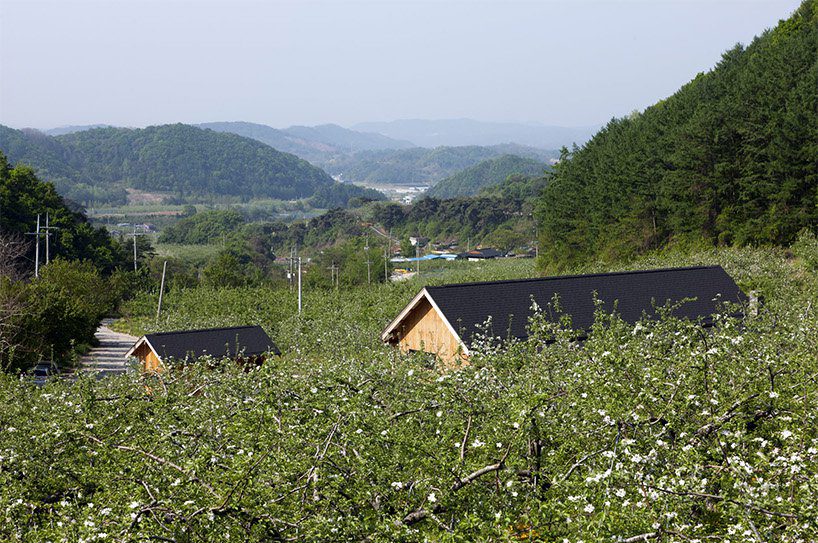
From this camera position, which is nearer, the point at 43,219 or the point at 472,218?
the point at 43,219

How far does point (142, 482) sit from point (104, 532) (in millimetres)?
604

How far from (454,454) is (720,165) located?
37.5 meters

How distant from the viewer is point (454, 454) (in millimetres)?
5500

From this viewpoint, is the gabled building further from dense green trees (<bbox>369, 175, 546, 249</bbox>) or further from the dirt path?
dense green trees (<bbox>369, 175, 546, 249</bbox>)

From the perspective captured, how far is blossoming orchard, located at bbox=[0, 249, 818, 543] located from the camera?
4.55 meters

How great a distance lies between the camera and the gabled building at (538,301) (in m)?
16.5

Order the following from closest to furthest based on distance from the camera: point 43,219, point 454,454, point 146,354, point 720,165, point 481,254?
point 454,454
point 146,354
point 720,165
point 43,219
point 481,254

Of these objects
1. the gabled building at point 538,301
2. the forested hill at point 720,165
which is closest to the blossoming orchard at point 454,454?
the gabled building at point 538,301

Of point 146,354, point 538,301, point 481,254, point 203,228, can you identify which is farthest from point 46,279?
point 203,228

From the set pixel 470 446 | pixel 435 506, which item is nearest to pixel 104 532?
pixel 435 506

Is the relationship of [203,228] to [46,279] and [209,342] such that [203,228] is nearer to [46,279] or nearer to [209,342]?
[46,279]

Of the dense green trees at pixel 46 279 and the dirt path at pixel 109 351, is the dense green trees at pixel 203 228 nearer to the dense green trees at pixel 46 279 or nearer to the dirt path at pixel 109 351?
the dense green trees at pixel 46 279

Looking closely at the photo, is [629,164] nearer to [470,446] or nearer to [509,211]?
[470,446]

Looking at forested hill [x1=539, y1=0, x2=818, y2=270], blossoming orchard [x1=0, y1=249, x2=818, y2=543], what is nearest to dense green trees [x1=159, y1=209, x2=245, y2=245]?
forested hill [x1=539, y1=0, x2=818, y2=270]
